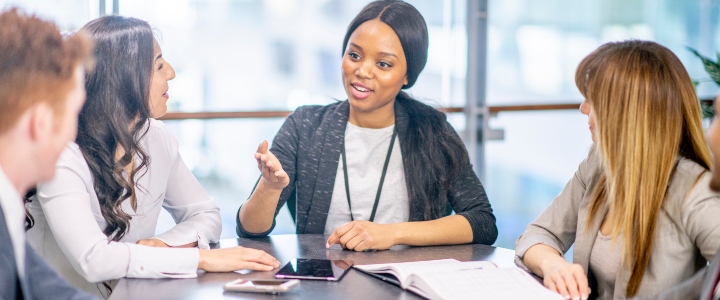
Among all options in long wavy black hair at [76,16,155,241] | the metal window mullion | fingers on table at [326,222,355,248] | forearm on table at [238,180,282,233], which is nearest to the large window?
the metal window mullion

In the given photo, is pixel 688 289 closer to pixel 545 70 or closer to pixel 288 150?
pixel 288 150

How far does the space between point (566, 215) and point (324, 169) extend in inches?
31.0

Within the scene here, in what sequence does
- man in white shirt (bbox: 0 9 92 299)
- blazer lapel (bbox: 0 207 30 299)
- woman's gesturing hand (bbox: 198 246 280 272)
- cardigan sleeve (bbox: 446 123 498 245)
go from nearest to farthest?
1. man in white shirt (bbox: 0 9 92 299)
2. blazer lapel (bbox: 0 207 30 299)
3. woman's gesturing hand (bbox: 198 246 280 272)
4. cardigan sleeve (bbox: 446 123 498 245)

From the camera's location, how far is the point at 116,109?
2.03m

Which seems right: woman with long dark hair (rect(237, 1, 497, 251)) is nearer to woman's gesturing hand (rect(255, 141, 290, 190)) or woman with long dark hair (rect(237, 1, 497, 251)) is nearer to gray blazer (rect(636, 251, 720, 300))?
woman's gesturing hand (rect(255, 141, 290, 190))

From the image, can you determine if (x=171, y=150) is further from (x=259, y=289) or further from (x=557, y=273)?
(x=557, y=273)

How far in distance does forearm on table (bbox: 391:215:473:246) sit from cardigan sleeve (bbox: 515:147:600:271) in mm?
241

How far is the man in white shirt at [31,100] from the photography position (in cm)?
114

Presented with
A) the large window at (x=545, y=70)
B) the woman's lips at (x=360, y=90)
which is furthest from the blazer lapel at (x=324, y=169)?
the large window at (x=545, y=70)

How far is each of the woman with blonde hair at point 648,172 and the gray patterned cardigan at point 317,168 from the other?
66cm

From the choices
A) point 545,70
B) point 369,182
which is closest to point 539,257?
point 369,182

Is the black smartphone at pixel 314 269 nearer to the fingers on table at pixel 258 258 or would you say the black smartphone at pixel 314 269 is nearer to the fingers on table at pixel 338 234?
the fingers on table at pixel 258 258

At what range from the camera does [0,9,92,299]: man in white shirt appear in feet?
3.74

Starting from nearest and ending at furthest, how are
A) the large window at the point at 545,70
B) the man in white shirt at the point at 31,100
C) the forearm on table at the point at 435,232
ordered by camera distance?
1. the man in white shirt at the point at 31,100
2. the forearm on table at the point at 435,232
3. the large window at the point at 545,70
